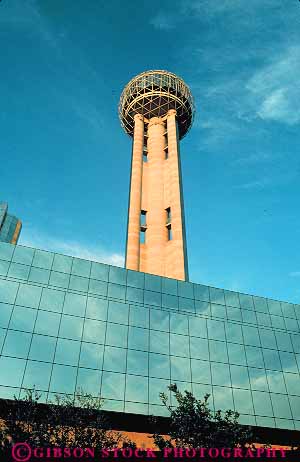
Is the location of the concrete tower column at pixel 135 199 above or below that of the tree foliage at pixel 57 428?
above

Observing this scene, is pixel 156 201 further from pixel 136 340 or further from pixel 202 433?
pixel 202 433

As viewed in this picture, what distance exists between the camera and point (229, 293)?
4522cm

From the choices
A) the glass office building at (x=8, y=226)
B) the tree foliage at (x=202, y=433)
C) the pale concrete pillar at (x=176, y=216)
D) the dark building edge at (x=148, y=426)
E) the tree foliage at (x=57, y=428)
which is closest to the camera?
the tree foliage at (x=57, y=428)

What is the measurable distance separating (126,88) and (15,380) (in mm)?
63640

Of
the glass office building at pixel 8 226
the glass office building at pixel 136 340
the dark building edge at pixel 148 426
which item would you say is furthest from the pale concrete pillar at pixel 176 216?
the glass office building at pixel 8 226

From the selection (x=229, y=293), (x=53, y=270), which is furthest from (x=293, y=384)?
(x=53, y=270)

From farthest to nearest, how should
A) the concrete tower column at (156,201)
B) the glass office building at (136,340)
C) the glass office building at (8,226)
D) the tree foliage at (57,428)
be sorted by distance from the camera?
the glass office building at (8,226)
the concrete tower column at (156,201)
the glass office building at (136,340)
the tree foliage at (57,428)

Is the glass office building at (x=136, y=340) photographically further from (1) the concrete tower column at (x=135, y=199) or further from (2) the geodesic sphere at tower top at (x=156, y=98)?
(2) the geodesic sphere at tower top at (x=156, y=98)

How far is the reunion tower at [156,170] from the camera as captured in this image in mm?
57281

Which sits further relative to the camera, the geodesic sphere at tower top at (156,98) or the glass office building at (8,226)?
the glass office building at (8,226)

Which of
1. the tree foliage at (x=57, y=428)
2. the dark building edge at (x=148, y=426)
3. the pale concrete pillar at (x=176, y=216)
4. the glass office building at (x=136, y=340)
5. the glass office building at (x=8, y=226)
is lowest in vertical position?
the tree foliage at (x=57, y=428)

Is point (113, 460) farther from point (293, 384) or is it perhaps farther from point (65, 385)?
point (293, 384)

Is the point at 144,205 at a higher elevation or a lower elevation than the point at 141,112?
lower

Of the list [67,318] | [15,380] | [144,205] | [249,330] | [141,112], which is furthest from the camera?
[141,112]
